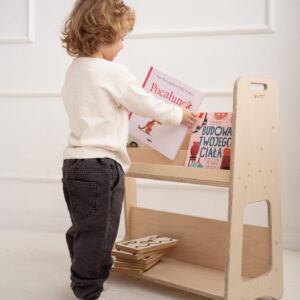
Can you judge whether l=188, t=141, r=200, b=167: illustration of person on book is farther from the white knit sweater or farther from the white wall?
the white wall

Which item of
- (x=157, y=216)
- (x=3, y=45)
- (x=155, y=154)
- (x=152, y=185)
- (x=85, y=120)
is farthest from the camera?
(x=3, y=45)

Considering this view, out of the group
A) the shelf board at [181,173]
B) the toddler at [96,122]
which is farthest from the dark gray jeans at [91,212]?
the shelf board at [181,173]

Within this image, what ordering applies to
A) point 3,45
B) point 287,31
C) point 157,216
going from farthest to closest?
point 3,45 → point 287,31 → point 157,216

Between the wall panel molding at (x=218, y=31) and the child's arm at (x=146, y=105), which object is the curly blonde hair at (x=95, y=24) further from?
the wall panel molding at (x=218, y=31)

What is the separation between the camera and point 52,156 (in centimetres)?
242

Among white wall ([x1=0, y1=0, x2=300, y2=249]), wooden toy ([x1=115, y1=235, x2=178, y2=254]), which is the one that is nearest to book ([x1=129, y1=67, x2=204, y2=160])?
wooden toy ([x1=115, y1=235, x2=178, y2=254])

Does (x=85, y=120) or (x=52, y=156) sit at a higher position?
(x=85, y=120)

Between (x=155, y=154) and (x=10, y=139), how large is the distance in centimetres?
114

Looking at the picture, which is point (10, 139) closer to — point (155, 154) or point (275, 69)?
point (155, 154)

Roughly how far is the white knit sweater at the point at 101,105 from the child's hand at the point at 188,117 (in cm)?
→ 6

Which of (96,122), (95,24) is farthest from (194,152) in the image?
(95,24)

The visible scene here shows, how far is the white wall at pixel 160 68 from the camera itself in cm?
209

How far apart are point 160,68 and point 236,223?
1.09 m

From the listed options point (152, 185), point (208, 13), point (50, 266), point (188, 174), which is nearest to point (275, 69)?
point (208, 13)
